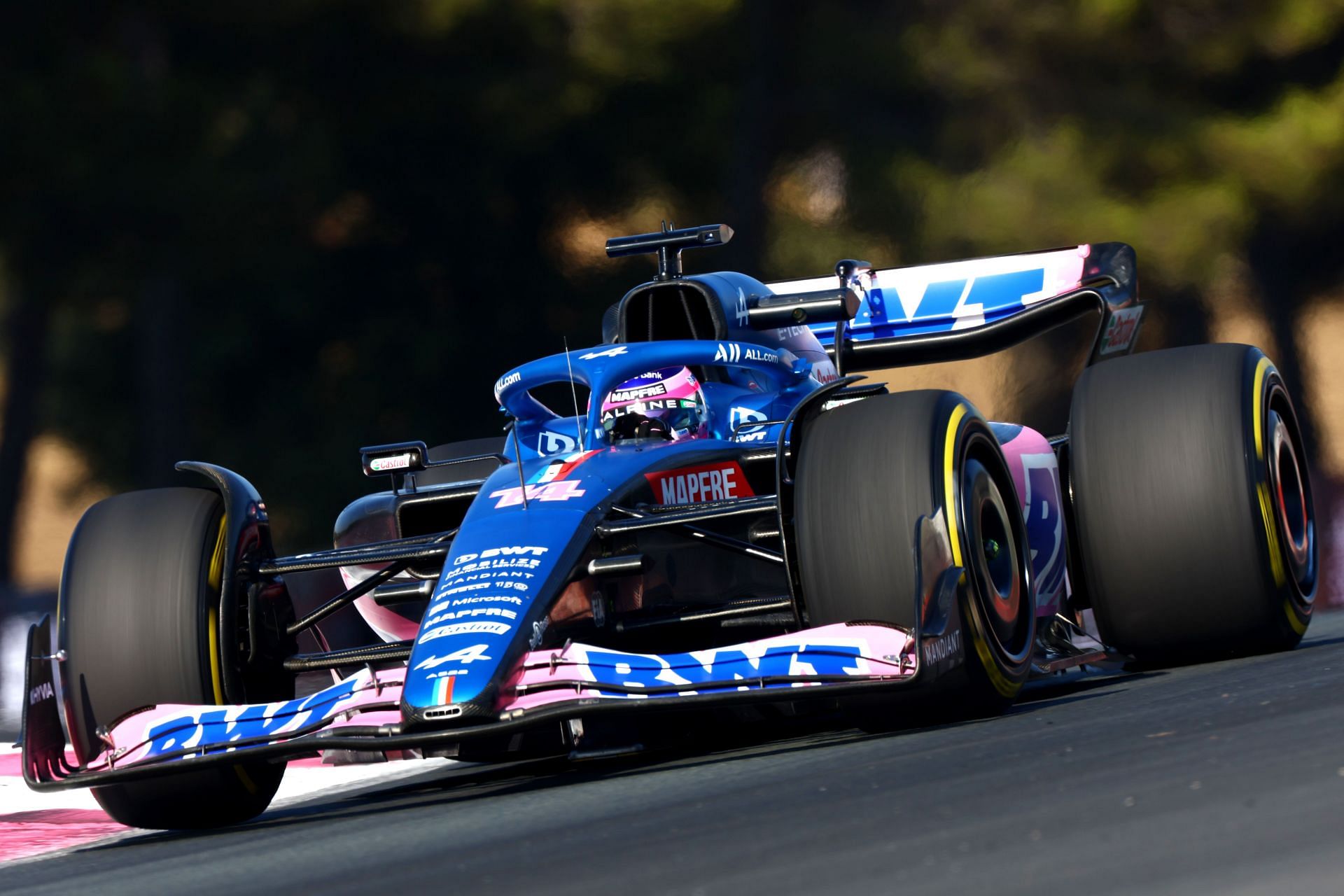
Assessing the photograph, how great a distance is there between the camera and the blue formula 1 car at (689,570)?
511cm

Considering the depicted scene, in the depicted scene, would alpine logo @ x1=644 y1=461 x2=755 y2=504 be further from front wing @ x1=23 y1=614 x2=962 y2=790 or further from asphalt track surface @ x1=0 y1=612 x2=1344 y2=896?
front wing @ x1=23 y1=614 x2=962 y2=790

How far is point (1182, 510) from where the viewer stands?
21.2 ft

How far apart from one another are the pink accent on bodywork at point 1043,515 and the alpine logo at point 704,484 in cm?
96

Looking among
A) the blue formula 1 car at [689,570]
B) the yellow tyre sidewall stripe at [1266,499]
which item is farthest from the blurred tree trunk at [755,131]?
the yellow tyre sidewall stripe at [1266,499]

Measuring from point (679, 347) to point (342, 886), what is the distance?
10.0ft

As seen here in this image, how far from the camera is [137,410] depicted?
21297mm

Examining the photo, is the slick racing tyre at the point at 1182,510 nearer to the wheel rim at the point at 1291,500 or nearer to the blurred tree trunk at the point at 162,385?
the wheel rim at the point at 1291,500

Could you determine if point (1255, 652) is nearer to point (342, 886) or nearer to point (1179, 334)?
point (342, 886)

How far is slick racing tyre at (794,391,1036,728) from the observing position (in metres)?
5.35

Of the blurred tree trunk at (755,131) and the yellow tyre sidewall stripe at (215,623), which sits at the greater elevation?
the blurred tree trunk at (755,131)

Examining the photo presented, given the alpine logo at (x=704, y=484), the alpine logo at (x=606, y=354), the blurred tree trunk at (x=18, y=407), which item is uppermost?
the blurred tree trunk at (x=18, y=407)

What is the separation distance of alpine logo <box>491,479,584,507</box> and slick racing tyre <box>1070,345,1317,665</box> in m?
1.85

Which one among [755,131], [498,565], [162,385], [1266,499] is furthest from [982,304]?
[162,385]

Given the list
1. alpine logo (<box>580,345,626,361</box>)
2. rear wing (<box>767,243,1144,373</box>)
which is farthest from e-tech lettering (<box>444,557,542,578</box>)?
rear wing (<box>767,243,1144,373</box>)
